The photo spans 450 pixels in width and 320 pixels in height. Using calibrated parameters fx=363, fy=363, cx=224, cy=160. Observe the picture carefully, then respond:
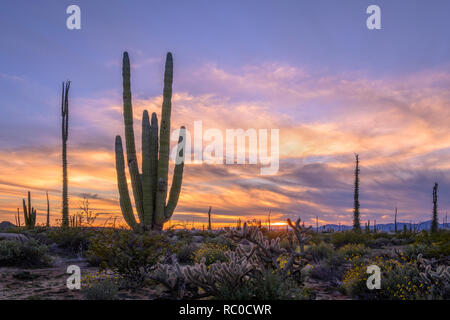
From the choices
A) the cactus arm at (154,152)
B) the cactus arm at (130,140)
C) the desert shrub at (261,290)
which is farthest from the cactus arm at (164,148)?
the desert shrub at (261,290)

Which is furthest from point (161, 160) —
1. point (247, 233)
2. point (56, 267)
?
point (247, 233)

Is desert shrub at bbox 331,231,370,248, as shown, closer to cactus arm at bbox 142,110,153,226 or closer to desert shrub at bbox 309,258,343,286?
desert shrub at bbox 309,258,343,286

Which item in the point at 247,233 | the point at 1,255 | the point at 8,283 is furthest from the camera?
the point at 1,255

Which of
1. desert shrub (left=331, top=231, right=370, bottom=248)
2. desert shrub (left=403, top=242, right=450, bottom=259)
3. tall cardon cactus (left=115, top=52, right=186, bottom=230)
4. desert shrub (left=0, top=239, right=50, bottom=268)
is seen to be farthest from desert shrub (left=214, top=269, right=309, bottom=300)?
desert shrub (left=331, top=231, right=370, bottom=248)

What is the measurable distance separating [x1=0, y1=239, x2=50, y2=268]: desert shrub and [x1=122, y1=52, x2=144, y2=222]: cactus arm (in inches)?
186

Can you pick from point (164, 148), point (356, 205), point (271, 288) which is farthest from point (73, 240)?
point (356, 205)

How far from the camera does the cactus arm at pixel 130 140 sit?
53.5 feet

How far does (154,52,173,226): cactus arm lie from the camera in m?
16.1

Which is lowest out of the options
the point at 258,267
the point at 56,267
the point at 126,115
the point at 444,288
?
the point at 56,267

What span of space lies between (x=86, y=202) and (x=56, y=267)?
32.6ft

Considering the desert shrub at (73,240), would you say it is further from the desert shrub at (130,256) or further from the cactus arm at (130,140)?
the desert shrub at (130,256)

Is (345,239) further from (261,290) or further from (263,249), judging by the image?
(261,290)
